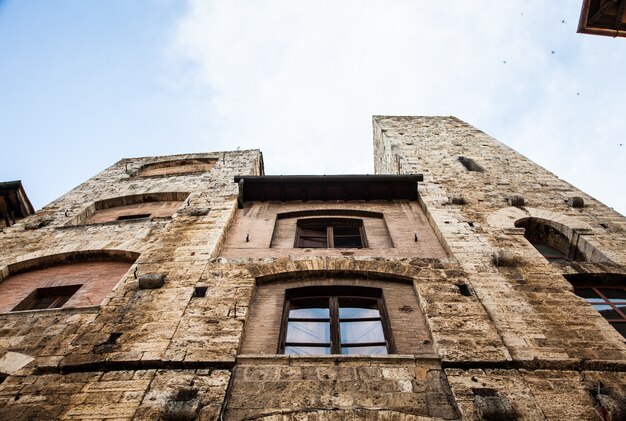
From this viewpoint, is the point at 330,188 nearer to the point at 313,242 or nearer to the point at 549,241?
the point at 313,242

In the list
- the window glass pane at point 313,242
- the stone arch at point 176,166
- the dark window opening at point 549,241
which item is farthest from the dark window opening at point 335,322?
the stone arch at point 176,166

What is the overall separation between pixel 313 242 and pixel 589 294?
192 inches

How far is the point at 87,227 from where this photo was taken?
898 centimetres

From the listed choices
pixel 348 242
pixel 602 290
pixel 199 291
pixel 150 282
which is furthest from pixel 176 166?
pixel 602 290

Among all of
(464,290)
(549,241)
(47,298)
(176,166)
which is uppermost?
(176,166)

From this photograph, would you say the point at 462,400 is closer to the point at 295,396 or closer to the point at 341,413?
the point at 341,413

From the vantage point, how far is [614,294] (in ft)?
21.4

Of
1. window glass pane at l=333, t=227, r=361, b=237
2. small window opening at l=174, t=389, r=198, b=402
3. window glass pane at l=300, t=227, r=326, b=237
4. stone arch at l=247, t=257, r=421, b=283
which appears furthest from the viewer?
window glass pane at l=333, t=227, r=361, b=237

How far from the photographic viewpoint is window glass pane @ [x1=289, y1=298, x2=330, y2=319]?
5.88 meters

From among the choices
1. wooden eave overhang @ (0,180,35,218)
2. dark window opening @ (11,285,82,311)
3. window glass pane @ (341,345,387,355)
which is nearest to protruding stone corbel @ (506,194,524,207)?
window glass pane @ (341,345,387,355)

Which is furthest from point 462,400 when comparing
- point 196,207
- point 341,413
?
point 196,207

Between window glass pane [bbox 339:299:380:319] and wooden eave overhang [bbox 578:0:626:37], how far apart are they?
19.5 ft

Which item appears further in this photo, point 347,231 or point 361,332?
point 347,231

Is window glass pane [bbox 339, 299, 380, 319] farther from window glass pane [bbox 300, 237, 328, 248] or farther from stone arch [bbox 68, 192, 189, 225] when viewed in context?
stone arch [bbox 68, 192, 189, 225]
